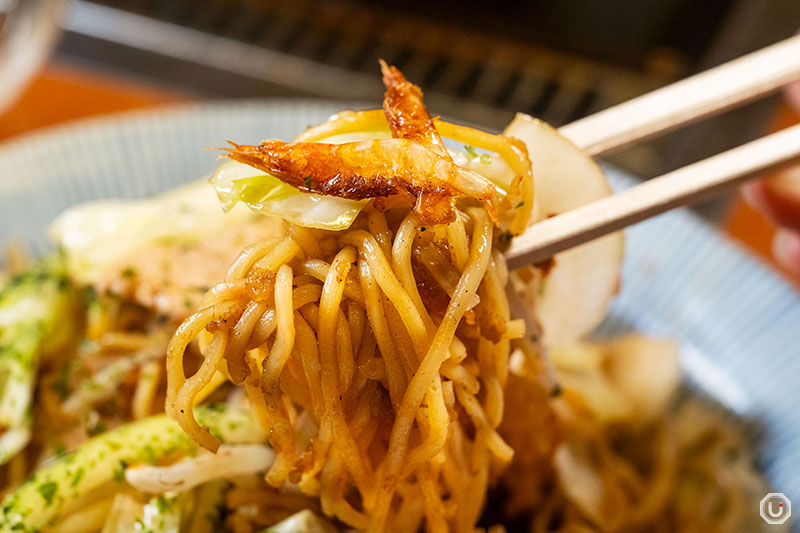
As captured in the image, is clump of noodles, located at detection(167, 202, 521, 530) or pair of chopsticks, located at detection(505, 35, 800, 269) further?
pair of chopsticks, located at detection(505, 35, 800, 269)

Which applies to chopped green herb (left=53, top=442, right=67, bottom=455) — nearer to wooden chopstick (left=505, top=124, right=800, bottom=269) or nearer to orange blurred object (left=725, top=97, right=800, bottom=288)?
wooden chopstick (left=505, top=124, right=800, bottom=269)

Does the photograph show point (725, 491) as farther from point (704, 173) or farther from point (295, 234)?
point (295, 234)

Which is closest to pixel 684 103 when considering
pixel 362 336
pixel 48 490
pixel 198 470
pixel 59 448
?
pixel 362 336

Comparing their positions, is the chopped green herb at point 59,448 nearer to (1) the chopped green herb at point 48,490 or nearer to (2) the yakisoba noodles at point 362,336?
(1) the chopped green herb at point 48,490

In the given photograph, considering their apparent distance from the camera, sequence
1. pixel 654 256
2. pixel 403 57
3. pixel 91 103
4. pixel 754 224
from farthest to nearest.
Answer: pixel 403 57
pixel 91 103
pixel 754 224
pixel 654 256

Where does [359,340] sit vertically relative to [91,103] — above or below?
above
